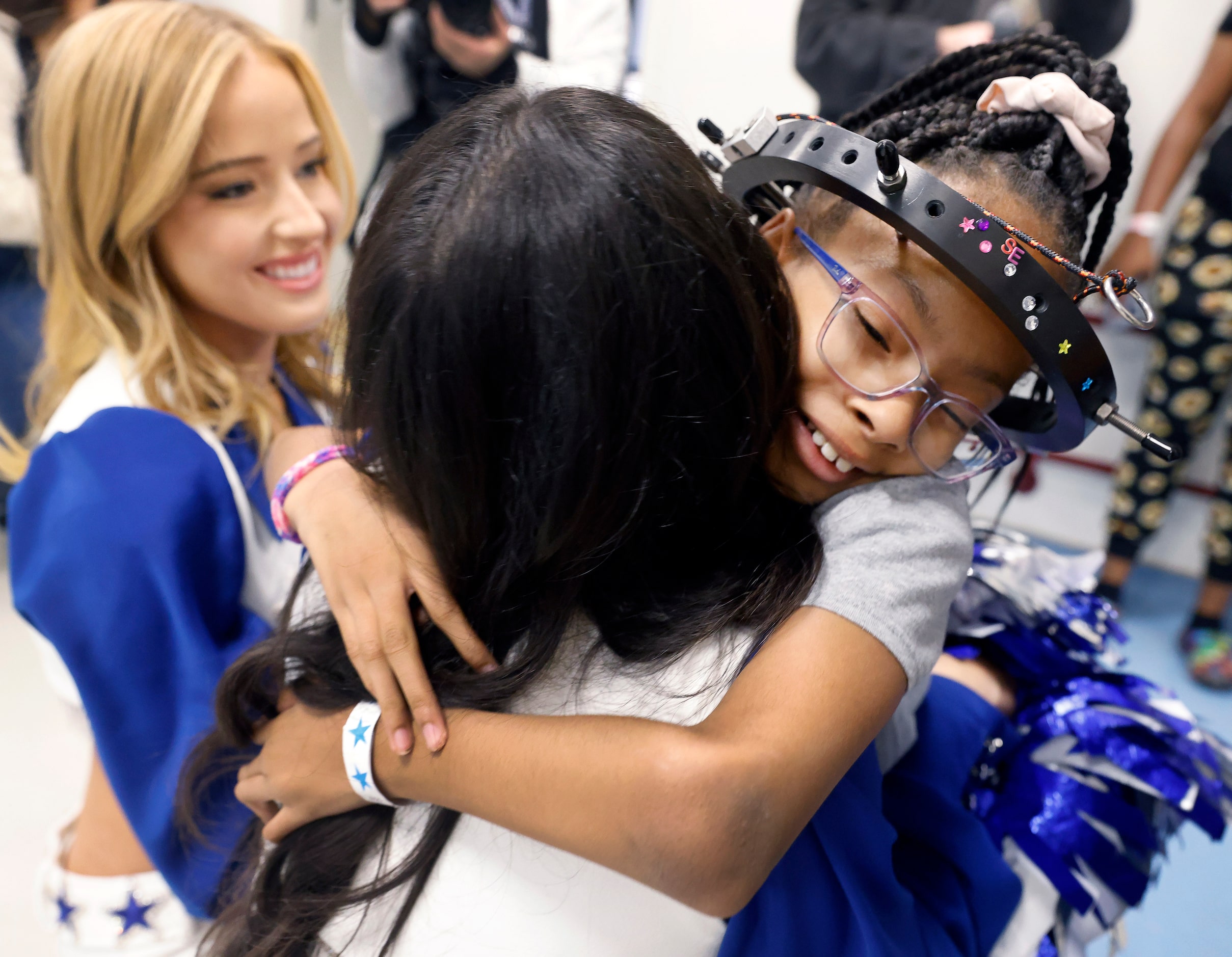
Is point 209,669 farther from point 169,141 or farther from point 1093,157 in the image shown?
point 1093,157

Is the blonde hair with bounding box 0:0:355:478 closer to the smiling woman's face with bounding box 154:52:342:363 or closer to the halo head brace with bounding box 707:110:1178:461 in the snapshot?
the smiling woman's face with bounding box 154:52:342:363

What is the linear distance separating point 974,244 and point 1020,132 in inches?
5.5

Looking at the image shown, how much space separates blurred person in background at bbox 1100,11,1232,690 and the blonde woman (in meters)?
1.76

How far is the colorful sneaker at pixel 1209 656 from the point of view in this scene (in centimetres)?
194

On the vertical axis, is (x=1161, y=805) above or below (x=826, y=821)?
below

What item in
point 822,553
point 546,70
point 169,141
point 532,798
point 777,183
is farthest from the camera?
point 546,70

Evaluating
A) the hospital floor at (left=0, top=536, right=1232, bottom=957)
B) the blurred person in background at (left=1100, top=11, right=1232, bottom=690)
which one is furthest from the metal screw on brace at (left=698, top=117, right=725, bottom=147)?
the blurred person in background at (left=1100, top=11, right=1232, bottom=690)

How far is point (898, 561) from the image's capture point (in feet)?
2.05

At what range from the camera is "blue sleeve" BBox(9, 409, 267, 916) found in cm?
87

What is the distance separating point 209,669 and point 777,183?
762mm

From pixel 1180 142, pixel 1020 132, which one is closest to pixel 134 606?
pixel 1020 132

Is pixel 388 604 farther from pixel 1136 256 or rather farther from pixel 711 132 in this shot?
pixel 1136 256

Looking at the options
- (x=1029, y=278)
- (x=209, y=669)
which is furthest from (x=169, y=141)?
(x=1029, y=278)

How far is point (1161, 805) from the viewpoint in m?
0.90
